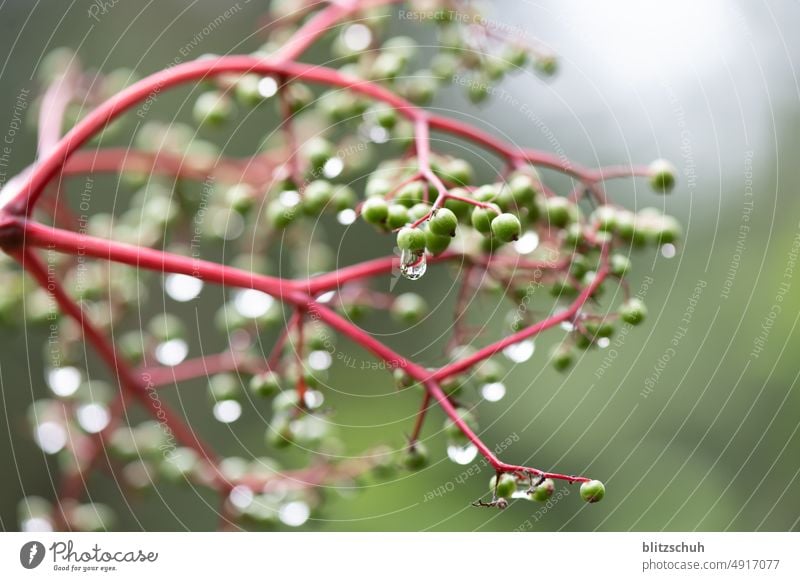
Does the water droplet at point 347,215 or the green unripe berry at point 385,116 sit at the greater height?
the green unripe berry at point 385,116

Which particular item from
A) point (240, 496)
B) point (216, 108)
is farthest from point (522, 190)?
point (240, 496)

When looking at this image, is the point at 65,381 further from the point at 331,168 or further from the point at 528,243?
the point at 528,243

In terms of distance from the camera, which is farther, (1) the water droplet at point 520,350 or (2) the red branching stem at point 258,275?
(1) the water droplet at point 520,350

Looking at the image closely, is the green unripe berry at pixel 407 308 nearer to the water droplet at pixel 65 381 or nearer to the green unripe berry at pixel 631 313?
the green unripe berry at pixel 631 313

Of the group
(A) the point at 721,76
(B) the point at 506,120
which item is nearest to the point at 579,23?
(B) the point at 506,120

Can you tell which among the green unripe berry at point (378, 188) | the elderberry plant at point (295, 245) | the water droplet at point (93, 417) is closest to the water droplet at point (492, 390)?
the elderberry plant at point (295, 245)

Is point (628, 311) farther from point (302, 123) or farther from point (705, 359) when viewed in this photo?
point (705, 359)

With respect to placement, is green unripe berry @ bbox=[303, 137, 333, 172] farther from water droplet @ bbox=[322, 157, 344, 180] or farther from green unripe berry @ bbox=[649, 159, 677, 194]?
green unripe berry @ bbox=[649, 159, 677, 194]
